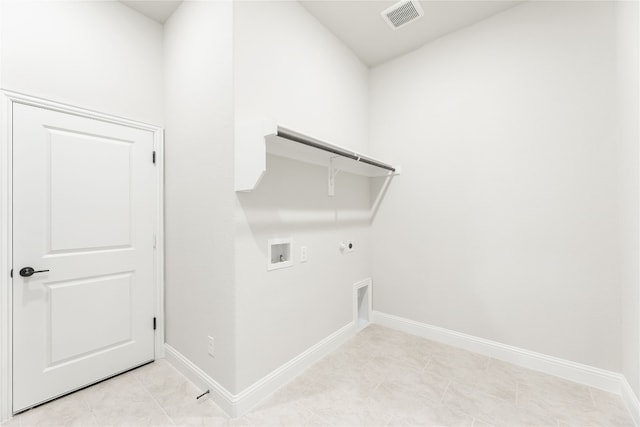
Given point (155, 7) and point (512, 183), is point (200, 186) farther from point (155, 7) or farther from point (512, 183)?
point (512, 183)

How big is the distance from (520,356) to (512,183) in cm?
137

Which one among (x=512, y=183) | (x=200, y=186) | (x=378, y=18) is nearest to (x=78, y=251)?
(x=200, y=186)

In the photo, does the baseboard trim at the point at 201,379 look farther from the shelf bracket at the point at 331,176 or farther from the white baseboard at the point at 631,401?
the white baseboard at the point at 631,401

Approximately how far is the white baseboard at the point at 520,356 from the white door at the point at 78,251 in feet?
7.80

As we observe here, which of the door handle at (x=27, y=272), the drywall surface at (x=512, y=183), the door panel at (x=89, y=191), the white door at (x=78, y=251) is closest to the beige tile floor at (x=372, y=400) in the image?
the white door at (x=78, y=251)

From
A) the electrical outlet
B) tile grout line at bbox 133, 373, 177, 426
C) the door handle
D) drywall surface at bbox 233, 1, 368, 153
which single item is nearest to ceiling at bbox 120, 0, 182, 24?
drywall surface at bbox 233, 1, 368, 153

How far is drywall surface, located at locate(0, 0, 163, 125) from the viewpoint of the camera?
1.67 meters

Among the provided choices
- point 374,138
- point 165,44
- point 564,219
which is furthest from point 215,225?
point 564,219

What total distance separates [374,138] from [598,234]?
1.98 m

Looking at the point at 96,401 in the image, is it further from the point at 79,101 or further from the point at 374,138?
the point at 374,138

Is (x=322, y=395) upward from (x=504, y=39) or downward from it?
downward

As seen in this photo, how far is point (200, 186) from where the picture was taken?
193 centimetres

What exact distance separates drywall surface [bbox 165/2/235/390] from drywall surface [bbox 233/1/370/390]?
10cm

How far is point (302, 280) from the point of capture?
84.6 inches
